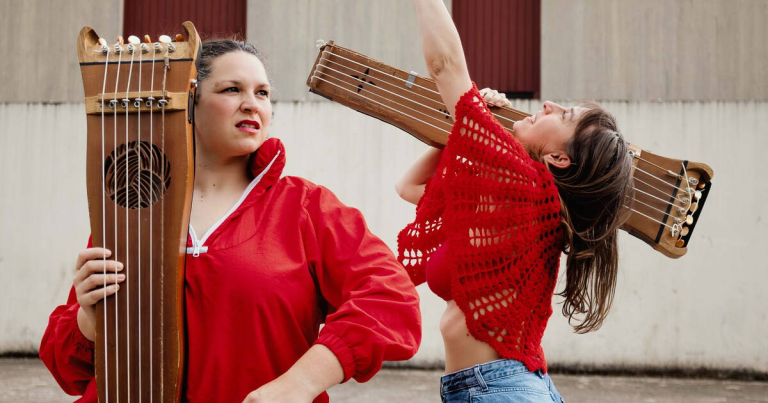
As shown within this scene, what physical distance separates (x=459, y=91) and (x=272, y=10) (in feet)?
19.6

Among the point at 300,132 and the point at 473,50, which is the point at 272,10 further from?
the point at 473,50

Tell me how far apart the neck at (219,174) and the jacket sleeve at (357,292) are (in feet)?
0.61

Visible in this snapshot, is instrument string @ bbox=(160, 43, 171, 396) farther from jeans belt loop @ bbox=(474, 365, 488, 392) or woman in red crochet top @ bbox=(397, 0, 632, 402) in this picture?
jeans belt loop @ bbox=(474, 365, 488, 392)

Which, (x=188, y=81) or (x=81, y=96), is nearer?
(x=188, y=81)

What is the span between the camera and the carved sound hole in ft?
5.31

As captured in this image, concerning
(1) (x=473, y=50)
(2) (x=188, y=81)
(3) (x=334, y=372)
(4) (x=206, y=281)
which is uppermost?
(1) (x=473, y=50)

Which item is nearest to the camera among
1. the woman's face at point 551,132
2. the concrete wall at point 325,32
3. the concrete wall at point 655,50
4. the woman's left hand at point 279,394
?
the woman's left hand at point 279,394

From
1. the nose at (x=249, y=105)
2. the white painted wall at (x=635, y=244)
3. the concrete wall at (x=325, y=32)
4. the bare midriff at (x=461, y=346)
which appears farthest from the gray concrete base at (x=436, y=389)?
the nose at (x=249, y=105)

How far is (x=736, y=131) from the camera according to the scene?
661 cm

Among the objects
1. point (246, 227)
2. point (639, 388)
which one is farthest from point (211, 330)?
point (639, 388)

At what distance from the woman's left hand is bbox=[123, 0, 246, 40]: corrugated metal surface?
22.6 ft

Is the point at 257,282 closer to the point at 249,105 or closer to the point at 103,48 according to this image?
the point at 249,105

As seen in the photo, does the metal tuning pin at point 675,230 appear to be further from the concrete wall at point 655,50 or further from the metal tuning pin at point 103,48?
the concrete wall at point 655,50

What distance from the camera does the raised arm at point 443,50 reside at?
5.83ft
